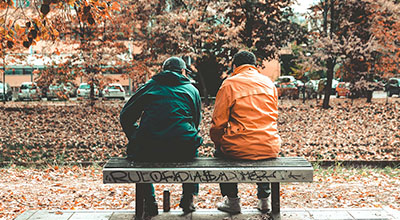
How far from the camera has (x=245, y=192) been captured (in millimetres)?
7020

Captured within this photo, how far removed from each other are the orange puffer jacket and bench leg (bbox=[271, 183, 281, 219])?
0.38 m

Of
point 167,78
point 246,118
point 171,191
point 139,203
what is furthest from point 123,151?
point 246,118

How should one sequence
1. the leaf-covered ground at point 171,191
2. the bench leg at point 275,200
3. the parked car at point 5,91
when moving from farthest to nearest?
1. the parked car at point 5,91
2. the leaf-covered ground at point 171,191
3. the bench leg at point 275,200

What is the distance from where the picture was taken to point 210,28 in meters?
18.3

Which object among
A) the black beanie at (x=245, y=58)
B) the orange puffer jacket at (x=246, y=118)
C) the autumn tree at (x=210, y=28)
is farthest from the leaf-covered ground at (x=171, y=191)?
the autumn tree at (x=210, y=28)

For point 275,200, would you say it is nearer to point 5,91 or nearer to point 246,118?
point 246,118

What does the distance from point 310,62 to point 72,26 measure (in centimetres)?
1035

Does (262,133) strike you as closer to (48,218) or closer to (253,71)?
(253,71)

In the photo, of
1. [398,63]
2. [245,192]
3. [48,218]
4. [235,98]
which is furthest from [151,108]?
[398,63]

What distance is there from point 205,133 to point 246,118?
955cm

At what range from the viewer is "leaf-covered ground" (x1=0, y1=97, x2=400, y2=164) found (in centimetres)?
1145

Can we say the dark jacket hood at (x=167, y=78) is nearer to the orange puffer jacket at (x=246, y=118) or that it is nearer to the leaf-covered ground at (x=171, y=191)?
the orange puffer jacket at (x=246, y=118)

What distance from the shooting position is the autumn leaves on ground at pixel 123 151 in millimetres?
6434

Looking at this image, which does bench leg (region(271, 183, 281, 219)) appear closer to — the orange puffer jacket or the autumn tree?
the orange puffer jacket
